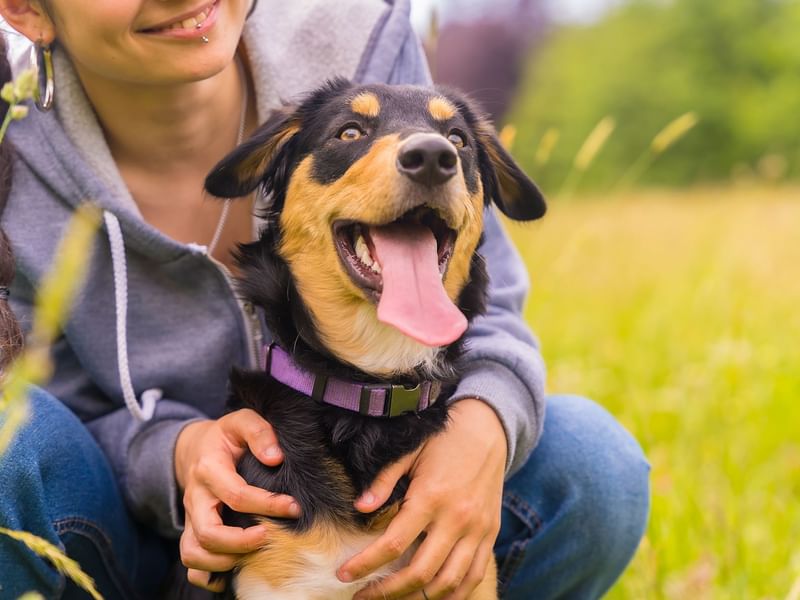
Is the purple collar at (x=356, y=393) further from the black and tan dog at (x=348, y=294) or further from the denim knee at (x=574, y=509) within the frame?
the denim knee at (x=574, y=509)

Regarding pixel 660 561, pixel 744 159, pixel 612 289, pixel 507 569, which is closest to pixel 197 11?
pixel 507 569

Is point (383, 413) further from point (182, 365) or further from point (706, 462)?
point (706, 462)

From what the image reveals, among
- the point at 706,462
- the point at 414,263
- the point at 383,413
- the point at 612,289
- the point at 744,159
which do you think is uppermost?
the point at 414,263

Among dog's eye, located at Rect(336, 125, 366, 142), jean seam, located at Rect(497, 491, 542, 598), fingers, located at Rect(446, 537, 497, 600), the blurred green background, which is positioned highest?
dog's eye, located at Rect(336, 125, 366, 142)

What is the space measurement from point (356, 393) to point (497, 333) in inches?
20.4

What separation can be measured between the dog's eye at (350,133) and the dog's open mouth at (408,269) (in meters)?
0.21

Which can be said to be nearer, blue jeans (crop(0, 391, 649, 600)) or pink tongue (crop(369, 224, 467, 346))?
pink tongue (crop(369, 224, 467, 346))

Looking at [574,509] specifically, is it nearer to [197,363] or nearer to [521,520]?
[521,520]

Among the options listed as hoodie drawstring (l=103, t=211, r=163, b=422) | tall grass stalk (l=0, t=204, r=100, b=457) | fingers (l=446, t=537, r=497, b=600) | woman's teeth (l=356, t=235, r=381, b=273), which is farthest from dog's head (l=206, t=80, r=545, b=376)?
tall grass stalk (l=0, t=204, r=100, b=457)

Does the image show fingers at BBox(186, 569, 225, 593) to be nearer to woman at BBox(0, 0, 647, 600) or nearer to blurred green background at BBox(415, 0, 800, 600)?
woman at BBox(0, 0, 647, 600)

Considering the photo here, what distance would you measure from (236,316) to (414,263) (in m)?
0.69

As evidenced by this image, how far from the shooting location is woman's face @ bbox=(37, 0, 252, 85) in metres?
2.16

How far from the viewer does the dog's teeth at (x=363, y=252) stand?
2.05 meters

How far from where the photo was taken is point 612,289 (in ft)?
18.8
